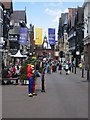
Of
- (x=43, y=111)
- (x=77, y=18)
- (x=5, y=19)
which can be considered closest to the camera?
(x=43, y=111)

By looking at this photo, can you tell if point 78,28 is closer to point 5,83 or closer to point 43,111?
point 5,83

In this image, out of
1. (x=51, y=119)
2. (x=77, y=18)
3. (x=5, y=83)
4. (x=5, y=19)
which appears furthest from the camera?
(x=77, y=18)

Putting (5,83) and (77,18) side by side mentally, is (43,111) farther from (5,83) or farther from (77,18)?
(77,18)

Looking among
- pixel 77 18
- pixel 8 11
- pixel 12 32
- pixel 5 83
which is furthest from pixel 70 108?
pixel 12 32

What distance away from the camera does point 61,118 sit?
12383 mm

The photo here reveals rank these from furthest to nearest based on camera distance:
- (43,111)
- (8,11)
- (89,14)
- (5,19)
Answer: (8,11) → (5,19) → (89,14) → (43,111)

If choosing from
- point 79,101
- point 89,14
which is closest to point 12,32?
point 89,14

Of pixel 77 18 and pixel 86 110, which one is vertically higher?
pixel 77 18

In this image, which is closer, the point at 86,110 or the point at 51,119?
the point at 51,119

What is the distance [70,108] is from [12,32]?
90.3 m

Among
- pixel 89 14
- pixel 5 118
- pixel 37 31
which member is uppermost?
pixel 89 14

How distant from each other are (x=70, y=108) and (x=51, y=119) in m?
2.71

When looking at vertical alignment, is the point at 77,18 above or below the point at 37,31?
above

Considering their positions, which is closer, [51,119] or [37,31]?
[51,119]
